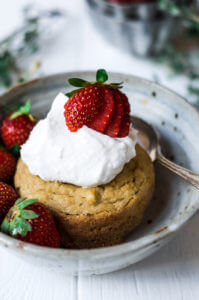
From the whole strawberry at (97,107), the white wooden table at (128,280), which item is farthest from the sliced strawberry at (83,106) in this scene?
the white wooden table at (128,280)

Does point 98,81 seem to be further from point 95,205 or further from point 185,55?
point 185,55

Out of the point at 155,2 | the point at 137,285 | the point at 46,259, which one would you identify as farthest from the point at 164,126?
the point at 155,2

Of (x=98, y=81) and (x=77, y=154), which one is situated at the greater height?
(x=98, y=81)

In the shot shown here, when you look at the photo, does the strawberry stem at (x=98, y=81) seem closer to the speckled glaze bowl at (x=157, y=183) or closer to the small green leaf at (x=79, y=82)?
the small green leaf at (x=79, y=82)

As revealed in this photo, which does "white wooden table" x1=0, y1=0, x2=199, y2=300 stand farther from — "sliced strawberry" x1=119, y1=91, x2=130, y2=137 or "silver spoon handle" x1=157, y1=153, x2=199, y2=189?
"sliced strawberry" x1=119, y1=91, x2=130, y2=137

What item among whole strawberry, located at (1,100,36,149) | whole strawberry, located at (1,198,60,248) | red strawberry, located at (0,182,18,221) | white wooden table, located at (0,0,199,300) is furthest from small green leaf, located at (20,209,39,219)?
whole strawberry, located at (1,100,36,149)

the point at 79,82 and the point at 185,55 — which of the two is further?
the point at 185,55

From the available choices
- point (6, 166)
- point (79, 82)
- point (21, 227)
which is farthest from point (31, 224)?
point (79, 82)
